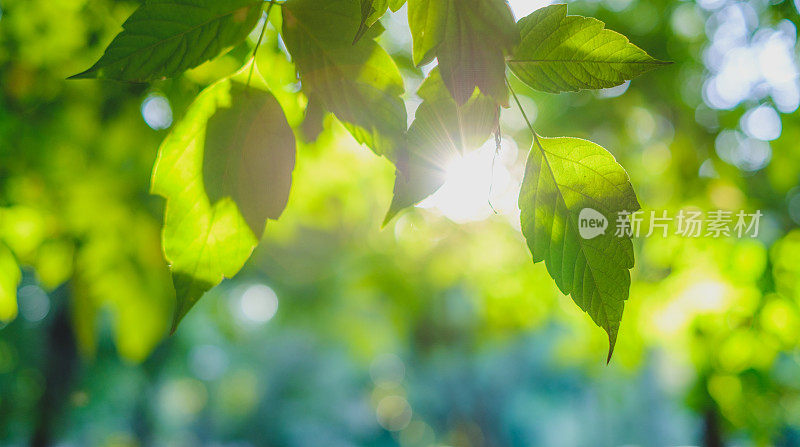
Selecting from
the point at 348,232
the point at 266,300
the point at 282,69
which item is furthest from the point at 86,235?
the point at 266,300

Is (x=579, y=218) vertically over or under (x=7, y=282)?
over

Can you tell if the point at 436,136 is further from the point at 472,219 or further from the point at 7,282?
the point at 472,219

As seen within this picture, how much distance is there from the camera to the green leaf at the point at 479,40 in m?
0.31

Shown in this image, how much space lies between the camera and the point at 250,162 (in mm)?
342

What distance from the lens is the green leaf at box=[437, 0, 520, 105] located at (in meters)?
0.31

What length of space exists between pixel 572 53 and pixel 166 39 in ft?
0.92

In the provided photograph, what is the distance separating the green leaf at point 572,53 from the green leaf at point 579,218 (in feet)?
0.14

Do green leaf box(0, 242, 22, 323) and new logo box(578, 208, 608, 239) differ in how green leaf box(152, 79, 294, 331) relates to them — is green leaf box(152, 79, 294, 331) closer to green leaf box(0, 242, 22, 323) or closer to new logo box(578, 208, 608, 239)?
new logo box(578, 208, 608, 239)

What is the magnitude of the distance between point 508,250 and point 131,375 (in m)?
11.9

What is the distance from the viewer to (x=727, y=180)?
2.09m

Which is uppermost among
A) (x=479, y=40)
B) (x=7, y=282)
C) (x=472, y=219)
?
(x=479, y=40)

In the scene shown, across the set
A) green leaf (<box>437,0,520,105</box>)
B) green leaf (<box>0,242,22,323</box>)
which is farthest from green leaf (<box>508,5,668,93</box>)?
green leaf (<box>0,242,22,323</box>)

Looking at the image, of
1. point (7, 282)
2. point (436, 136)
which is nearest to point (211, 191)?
point (436, 136)

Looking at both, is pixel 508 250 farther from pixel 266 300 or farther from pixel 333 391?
pixel 333 391
